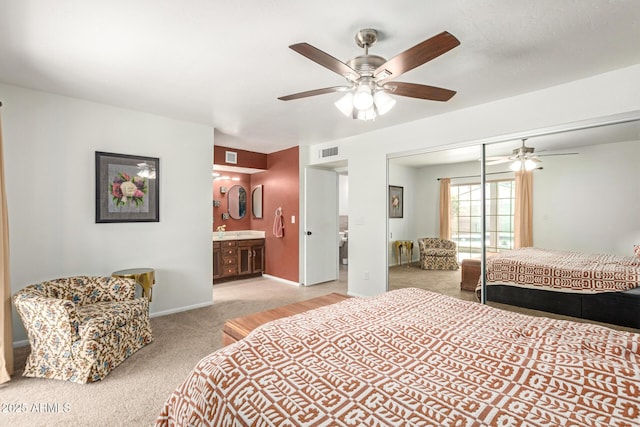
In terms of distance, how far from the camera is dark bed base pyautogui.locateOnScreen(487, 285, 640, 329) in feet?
8.06

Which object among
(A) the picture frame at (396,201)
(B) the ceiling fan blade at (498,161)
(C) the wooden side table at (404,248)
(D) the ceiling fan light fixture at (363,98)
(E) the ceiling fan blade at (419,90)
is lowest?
(C) the wooden side table at (404,248)

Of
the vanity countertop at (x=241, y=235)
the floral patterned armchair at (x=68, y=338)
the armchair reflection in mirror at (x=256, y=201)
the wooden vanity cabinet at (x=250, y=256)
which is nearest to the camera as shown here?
the floral patterned armchair at (x=68, y=338)

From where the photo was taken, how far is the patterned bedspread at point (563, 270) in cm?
252

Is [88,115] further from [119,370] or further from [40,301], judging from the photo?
[119,370]

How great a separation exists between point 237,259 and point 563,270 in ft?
15.8

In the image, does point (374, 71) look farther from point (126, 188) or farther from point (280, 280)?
point (280, 280)

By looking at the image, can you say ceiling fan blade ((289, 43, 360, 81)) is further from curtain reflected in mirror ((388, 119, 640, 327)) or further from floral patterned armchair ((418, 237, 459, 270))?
floral patterned armchair ((418, 237, 459, 270))

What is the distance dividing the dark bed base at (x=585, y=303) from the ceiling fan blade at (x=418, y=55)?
2.51 meters

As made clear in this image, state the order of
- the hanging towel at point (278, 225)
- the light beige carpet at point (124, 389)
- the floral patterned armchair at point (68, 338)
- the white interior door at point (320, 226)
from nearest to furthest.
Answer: the light beige carpet at point (124, 389)
the floral patterned armchair at point (68, 338)
the white interior door at point (320, 226)
the hanging towel at point (278, 225)

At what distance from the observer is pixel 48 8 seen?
5.76 ft

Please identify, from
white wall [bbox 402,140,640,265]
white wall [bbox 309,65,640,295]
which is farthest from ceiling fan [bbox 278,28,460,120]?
white wall [bbox 402,140,640,265]

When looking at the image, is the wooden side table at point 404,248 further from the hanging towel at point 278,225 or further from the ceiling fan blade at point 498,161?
the hanging towel at point 278,225

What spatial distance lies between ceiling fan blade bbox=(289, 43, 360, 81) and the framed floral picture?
286 centimetres

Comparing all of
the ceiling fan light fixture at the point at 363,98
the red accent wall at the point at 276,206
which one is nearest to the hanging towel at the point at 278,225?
the red accent wall at the point at 276,206
